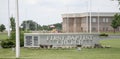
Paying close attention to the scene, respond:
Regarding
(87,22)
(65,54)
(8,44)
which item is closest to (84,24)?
(87,22)

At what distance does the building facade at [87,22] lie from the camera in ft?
352

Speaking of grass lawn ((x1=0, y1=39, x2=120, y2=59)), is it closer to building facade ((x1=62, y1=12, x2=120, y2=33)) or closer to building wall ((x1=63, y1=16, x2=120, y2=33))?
building facade ((x1=62, y1=12, x2=120, y2=33))

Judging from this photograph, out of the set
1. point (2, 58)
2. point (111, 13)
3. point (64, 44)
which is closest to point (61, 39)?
point (64, 44)

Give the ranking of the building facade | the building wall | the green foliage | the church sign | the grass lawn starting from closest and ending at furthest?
the grass lawn → the church sign → the green foliage → the building facade → the building wall

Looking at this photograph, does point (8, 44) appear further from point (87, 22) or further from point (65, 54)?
point (87, 22)

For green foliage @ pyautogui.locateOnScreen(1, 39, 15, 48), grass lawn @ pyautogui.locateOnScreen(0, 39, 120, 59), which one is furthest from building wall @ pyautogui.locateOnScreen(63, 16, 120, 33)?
grass lawn @ pyautogui.locateOnScreen(0, 39, 120, 59)

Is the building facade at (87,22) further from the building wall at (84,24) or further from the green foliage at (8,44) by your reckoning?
the green foliage at (8,44)

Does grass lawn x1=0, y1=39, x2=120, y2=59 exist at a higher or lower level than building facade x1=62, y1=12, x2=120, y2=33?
lower

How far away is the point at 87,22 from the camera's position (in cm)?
10519

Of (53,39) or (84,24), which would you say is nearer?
(53,39)

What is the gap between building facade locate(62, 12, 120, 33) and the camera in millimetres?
107188

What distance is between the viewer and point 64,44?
35.2m

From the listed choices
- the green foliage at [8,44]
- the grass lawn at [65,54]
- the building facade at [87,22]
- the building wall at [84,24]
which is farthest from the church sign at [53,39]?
the building wall at [84,24]

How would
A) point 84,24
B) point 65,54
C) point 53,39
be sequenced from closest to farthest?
point 65,54 → point 53,39 → point 84,24
